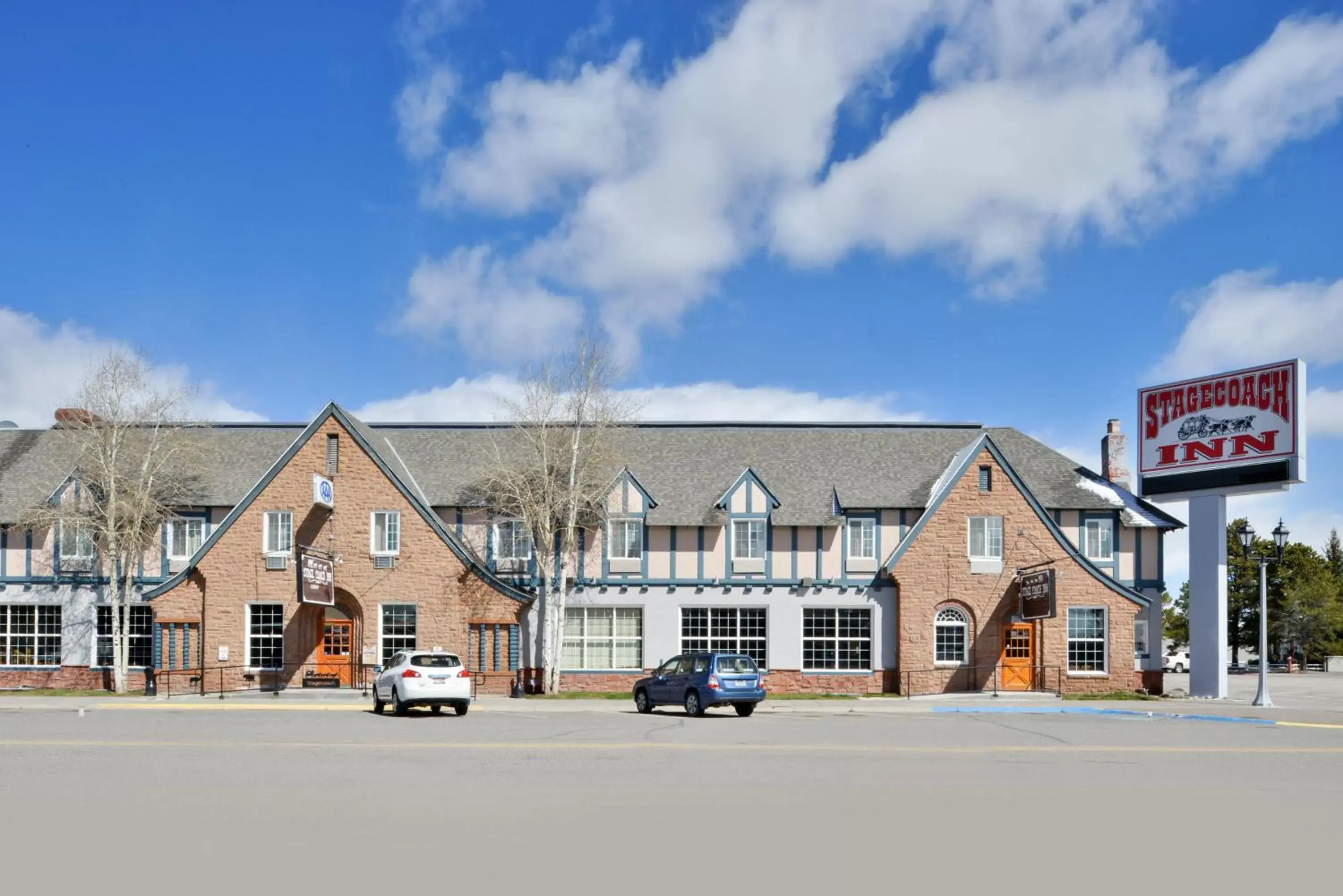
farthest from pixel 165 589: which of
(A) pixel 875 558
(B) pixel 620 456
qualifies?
(A) pixel 875 558

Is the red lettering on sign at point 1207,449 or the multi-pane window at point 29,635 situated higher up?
the red lettering on sign at point 1207,449

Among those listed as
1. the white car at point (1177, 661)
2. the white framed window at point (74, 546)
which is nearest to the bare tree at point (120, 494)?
the white framed window at point (74, 546)

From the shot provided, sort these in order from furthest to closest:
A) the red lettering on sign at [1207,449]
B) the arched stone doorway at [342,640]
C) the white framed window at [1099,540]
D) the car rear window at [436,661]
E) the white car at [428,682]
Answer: the white framed window at [1099,540], the red lettering on sign at [1207,449], the arched stone doorway at [342,640], the car rear window at [436,661], the white car at [428,682]

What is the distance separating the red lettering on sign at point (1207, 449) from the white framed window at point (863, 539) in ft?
37.6

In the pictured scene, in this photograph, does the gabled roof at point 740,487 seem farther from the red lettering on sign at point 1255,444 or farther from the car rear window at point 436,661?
the red lettering on sign at point 1255,444

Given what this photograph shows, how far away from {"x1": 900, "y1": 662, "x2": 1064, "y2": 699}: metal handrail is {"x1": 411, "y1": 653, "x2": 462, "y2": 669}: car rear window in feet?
58.9

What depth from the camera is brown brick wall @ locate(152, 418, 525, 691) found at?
40.6 m

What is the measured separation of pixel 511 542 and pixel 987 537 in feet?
55.7

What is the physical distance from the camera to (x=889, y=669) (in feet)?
136

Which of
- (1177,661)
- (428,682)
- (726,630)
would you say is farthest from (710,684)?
(1177,661)

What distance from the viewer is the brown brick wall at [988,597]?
41.0 m

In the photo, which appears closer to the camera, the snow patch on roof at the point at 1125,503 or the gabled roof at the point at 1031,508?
the gabled roof at the point at 1031,508

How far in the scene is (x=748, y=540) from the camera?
4225 centimetres

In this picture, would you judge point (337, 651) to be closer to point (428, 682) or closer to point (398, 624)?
point (398, 624)
